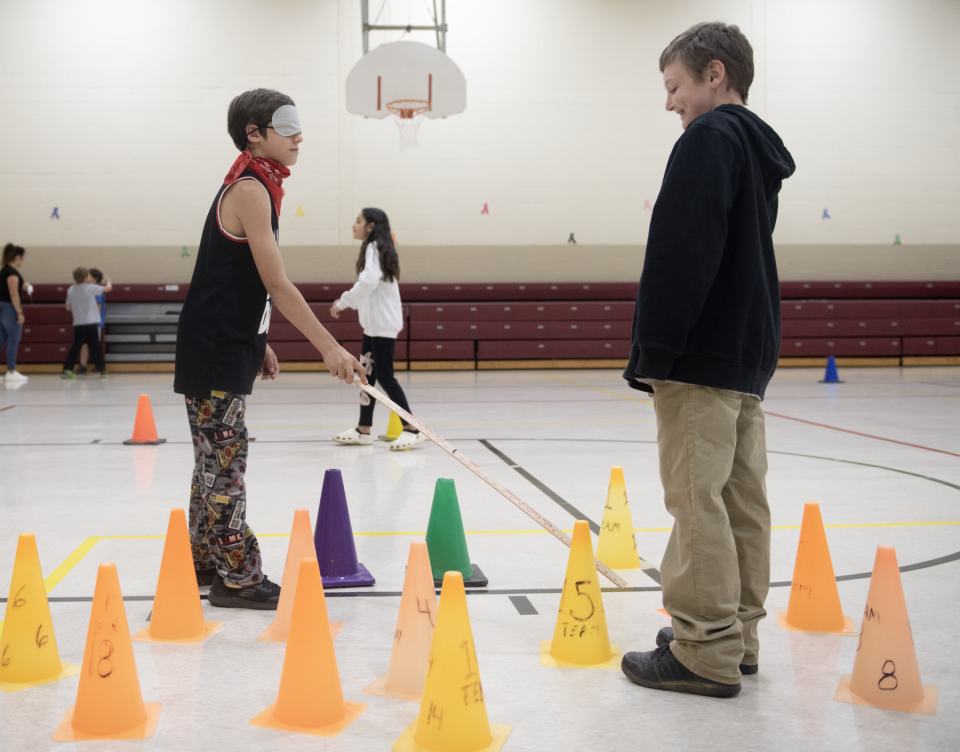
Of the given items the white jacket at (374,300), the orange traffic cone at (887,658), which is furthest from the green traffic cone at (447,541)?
the white jacket at (374,300)

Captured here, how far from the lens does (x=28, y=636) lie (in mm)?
2012

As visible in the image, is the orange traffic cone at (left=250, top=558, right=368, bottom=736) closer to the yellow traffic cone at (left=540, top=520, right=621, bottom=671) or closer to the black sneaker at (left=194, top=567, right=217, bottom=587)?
the yellow traffic cone at (left=540, top=520, right=621, bottom=671)

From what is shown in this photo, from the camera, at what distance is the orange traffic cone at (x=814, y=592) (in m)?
2.34

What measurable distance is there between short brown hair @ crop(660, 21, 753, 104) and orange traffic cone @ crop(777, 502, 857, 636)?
Answer: 1.20m

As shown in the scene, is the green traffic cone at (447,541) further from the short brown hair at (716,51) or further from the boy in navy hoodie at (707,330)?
the short brown hair at (716,51)

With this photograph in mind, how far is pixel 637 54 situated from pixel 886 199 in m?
4.85

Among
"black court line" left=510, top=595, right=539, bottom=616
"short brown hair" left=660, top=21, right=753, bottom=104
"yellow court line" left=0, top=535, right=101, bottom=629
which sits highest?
"short brown hair" left=660, top=21, right=753, bottom=104

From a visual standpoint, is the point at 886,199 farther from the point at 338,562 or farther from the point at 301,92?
the point at 338,562

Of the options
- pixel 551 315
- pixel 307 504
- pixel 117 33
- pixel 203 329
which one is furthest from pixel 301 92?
pixel 203 329

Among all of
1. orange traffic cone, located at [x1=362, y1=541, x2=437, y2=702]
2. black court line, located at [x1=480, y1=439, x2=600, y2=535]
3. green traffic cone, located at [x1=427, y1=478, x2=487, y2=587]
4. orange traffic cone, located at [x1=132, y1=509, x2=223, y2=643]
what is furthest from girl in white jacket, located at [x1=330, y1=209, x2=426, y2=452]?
orange traffic cone, located at [x1=362, y1=541, x2=437, y2=702]

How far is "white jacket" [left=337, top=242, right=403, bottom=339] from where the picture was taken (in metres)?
5.63

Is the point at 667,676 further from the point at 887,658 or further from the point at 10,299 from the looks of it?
the point at 10,299

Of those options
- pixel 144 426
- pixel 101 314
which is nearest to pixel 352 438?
pixel 144 426

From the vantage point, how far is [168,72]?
13148 mm
